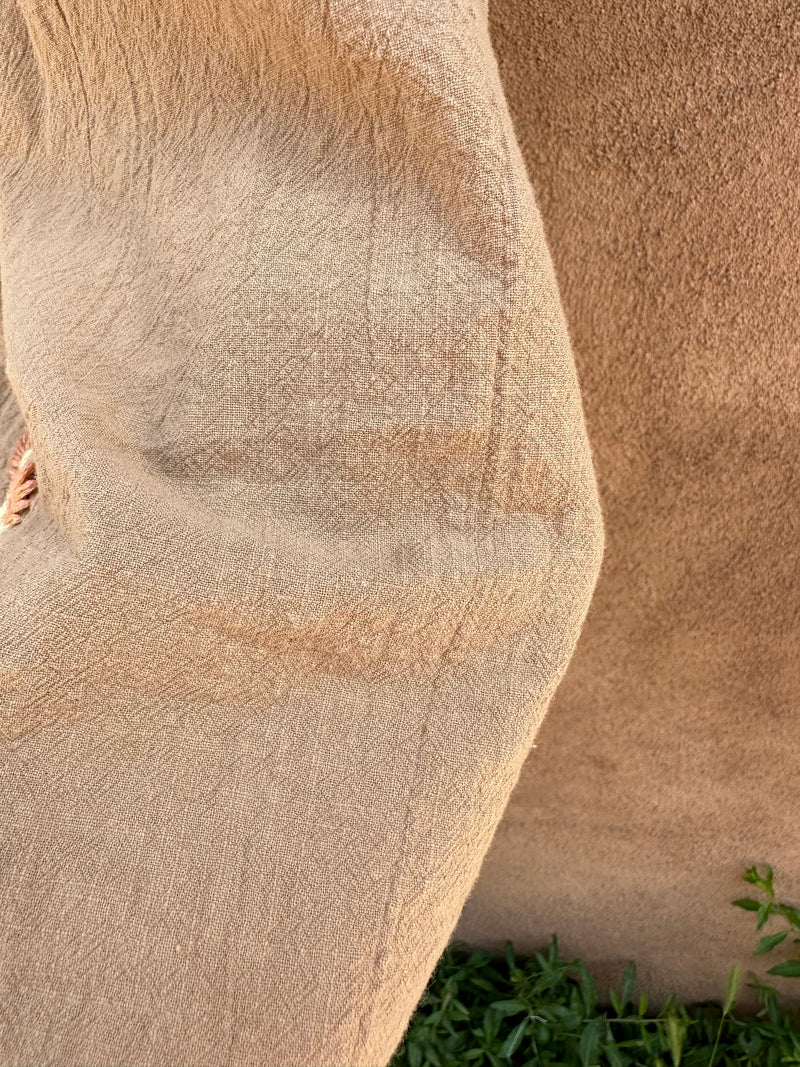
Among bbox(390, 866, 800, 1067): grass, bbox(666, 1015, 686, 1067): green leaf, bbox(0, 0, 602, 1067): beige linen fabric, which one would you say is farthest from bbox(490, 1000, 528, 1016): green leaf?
bbox(0, 0, 602, 1067): beige linen fabric

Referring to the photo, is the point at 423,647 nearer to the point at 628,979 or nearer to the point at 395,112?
the point at 395,112

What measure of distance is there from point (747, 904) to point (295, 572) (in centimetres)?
60

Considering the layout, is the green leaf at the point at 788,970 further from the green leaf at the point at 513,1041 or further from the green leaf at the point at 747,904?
the green leaf at the point at 513,1041

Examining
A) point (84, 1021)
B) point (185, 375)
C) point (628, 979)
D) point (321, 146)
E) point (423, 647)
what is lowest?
point (628, 979)

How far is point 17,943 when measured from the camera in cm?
45

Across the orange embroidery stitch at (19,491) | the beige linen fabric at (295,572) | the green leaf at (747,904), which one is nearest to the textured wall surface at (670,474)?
the green leaf at (747,904)

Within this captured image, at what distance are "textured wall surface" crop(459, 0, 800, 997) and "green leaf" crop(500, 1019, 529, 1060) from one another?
8 centimetres

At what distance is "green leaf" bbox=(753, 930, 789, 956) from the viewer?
833 mm

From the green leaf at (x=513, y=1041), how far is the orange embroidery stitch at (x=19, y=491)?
654mm

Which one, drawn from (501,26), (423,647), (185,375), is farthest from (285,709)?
(501,26)

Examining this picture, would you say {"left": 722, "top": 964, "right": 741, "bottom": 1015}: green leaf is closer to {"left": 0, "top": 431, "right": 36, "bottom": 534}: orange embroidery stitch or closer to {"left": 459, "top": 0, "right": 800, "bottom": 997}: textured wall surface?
{"left": 459, "top": 0, "right": 800, "bottom": 997}: textured wall surface

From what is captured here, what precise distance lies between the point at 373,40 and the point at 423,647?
0.31 meters

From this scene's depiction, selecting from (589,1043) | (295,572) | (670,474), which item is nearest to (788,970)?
(589,1043)

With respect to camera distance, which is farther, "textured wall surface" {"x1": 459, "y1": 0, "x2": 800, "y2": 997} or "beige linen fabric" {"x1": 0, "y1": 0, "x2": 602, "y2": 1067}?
"textured wall surface" {"x1": 459, "y1": 0, "x2": 800, "y2": 997}
